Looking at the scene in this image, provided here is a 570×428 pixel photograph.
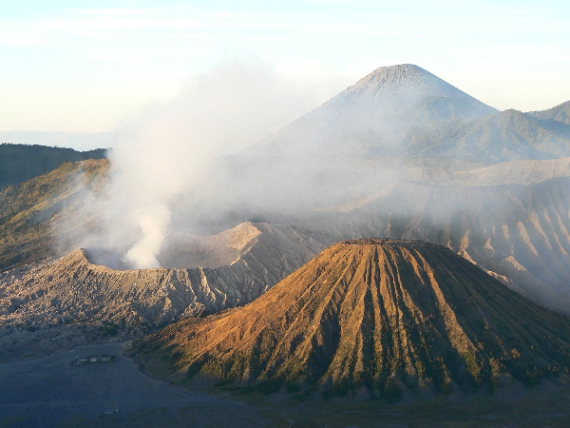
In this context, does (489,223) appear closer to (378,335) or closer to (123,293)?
(123,293)

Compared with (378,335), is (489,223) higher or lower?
higher

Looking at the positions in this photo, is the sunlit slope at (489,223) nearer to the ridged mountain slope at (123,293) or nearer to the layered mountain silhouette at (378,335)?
the ridged mountain slope at (123,293)

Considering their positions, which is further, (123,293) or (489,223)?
(489,223)

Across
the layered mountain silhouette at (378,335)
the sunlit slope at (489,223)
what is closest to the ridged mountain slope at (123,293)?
the layered mountain silhouette at (378,335)

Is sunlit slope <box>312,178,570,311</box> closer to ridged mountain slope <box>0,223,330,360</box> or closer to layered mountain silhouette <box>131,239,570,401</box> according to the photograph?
ridged mountain slope <box>0,223,330,360</box>

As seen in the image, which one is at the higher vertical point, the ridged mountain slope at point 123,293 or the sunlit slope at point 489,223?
the sunlit slope at point 489,223

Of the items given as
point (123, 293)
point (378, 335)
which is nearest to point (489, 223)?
point (123, 293)

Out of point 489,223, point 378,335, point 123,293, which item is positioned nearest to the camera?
point 378,335

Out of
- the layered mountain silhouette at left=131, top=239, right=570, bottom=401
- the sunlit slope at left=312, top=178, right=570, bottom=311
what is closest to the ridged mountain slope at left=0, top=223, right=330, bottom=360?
the layered mountain silhouette at left=131, top=239, right=570, bottom=401

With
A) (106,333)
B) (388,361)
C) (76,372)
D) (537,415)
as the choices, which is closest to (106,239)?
(106,333)
